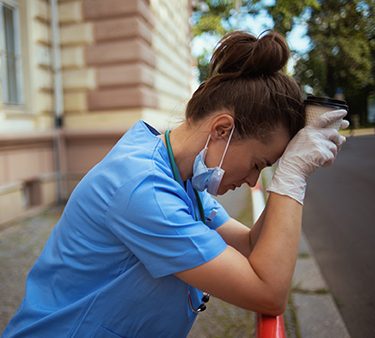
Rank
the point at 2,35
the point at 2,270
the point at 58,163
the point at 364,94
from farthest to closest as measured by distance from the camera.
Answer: the point at 58,163
the point at 2,35
the point at 2,270
the point at 364,94

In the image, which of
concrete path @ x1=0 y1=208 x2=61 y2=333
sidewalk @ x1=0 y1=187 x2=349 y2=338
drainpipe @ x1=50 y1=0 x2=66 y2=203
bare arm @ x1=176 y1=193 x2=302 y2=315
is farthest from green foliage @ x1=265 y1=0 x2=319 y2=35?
drainpipe @ x1=50 y1=0 x2=66 y2=203

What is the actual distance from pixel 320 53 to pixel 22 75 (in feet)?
15.4

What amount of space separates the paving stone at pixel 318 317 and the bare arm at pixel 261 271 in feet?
2.21

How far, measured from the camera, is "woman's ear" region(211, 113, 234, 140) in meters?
1.14

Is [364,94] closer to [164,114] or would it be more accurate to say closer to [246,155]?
[246,155]

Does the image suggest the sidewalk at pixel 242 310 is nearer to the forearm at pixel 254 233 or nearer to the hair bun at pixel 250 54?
the forearm at pixel 254 233

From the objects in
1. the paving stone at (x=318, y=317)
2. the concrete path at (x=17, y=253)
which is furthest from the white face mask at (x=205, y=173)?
the concrete path at (x=17, y=253)

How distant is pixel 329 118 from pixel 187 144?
0.42m

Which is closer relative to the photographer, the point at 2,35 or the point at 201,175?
the point at 201,175

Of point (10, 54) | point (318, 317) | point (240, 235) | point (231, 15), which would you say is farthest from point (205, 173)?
point (10, 54)

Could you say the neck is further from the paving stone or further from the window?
the window

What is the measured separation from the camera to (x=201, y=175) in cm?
122

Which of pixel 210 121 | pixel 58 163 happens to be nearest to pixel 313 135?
pixel 210 121

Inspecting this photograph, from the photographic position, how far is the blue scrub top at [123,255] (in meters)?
0.96
